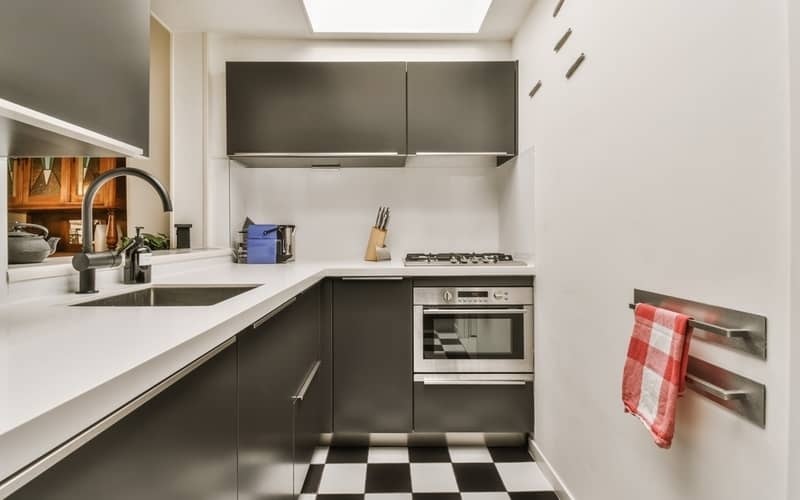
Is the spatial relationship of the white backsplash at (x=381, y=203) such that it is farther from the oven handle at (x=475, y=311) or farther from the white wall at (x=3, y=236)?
the white wall at (x=3, y=236)

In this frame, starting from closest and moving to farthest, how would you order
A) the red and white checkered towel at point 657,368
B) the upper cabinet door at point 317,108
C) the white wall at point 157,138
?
1. the red and white checkered towel at point 657,368
2. the white wall at point 157,138
3. the upper cabinet door at point 317,108

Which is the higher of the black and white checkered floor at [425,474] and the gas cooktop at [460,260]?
the gas cooktop at [460,260]

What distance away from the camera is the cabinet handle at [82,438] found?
410 millimetres

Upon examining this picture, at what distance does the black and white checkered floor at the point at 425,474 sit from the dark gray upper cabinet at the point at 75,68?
1.63m

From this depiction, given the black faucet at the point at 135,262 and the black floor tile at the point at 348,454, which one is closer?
the black faucet at the point at 135,262

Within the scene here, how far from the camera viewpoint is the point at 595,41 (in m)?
1.51

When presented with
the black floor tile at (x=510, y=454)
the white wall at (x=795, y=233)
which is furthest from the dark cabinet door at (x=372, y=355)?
the white wall at (x=795, y=233)

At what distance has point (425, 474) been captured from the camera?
2096 mm

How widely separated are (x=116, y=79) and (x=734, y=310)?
1.52 m

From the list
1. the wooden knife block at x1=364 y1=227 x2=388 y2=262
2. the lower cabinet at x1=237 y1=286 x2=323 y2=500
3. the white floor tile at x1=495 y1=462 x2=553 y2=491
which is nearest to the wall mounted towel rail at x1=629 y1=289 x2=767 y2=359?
the lower cabinet at x1=237 y1=286 x2=323 y2=500

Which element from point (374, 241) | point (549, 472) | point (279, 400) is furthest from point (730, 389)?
point (374, 241)

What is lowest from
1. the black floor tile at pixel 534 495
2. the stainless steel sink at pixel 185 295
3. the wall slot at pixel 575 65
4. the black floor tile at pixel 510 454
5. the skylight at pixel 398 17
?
the black floor tile at pixel 534 495

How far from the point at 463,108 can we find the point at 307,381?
1.69m

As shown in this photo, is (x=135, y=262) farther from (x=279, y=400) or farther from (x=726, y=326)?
(x=726, y=326)
